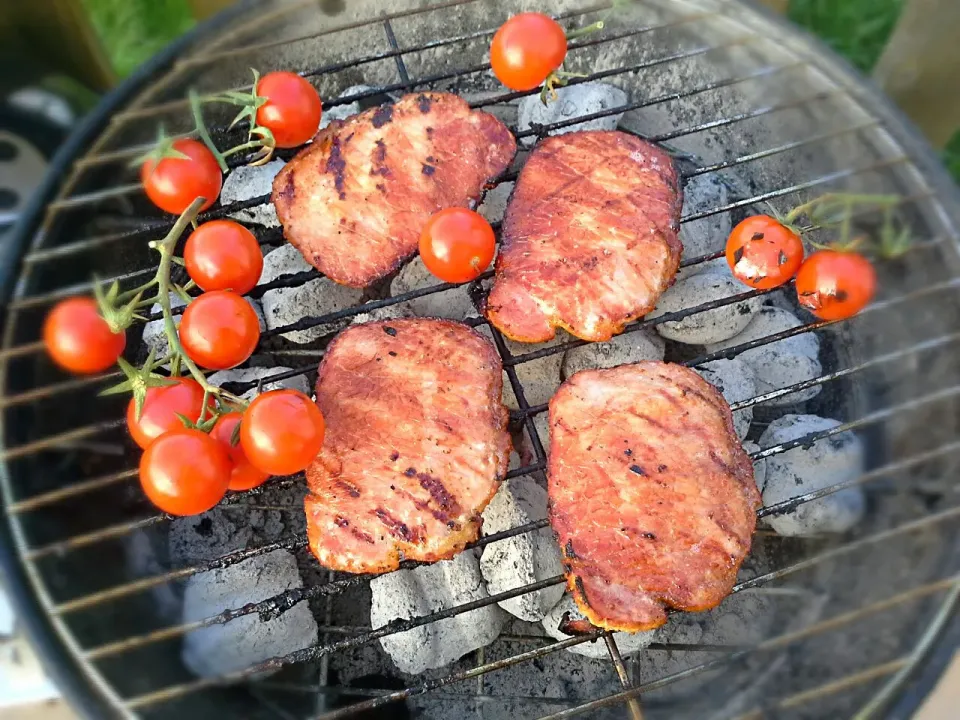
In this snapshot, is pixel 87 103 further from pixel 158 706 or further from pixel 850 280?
pixel 850 280

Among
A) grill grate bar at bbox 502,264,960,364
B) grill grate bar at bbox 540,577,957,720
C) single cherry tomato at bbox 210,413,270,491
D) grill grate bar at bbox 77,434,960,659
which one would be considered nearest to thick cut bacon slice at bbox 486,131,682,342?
grill grate bar at bbox 502,264,960,364

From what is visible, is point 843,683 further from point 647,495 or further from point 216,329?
point 216,329

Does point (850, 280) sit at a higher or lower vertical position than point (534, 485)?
higher

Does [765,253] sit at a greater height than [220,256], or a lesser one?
lesser

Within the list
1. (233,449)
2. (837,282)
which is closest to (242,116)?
(233,449)

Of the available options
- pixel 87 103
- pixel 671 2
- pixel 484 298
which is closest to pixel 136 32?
pixel 87 103

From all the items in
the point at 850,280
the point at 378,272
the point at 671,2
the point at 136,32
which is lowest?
the point at 850,280
